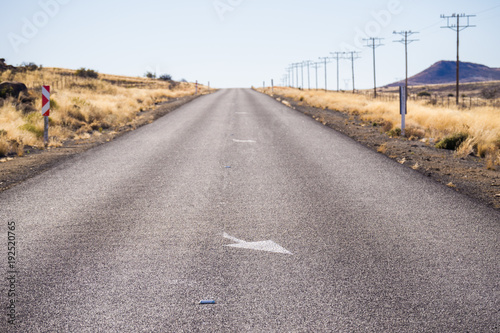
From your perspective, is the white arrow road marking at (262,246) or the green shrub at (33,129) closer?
the white arrow road marking at (262,246)

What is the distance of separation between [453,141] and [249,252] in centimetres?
1034

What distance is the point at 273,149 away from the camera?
11.7 m

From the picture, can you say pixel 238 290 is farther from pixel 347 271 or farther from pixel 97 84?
pixel 97 84

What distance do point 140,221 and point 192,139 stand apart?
7.91 m

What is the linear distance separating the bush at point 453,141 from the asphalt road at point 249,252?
4659mm

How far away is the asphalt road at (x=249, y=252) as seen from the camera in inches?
133

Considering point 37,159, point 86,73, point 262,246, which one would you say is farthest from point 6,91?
point 86,73

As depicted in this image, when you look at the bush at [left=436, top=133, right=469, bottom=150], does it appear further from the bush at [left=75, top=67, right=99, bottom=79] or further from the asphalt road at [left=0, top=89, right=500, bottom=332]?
the bush at [left=75, top=67, right=99, bottom=79]

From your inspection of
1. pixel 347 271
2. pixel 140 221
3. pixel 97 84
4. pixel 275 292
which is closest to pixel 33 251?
pixel 140 221

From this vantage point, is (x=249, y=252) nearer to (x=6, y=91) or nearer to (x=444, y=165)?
(x=444, y=165)

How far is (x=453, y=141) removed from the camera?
12727 millimetres

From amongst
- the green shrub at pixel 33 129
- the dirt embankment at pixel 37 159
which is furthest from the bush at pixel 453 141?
the green shrub at pixel 33 129

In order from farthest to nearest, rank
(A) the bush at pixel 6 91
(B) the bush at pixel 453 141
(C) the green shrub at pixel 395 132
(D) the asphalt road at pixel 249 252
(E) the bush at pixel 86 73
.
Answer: (E) the bush at pixel 86 73
(A) the bush at pixel 6 91
(C) the green shrub at pixel 395 132
(B) the bush at pixel 453 141
(D) the asphalt road at pixel 249 252

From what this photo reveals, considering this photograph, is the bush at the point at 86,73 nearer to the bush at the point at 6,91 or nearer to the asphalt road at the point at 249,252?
the bush at the point at 6,91
